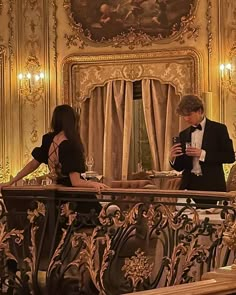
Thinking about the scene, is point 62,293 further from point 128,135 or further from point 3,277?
point 128,135

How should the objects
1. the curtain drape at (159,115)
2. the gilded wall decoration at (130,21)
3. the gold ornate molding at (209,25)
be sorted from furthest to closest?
the curtain drape at (159,115)
the gilded wall decoration at (130,21)
the gold ornate molding at (209,25)

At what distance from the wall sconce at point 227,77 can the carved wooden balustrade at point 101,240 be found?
5504 mm

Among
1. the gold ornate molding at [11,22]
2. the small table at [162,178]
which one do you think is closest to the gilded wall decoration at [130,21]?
the gold ornate molding at [11,22]

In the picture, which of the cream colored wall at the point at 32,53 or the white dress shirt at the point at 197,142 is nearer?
the white dress shirt at the point at 197,142

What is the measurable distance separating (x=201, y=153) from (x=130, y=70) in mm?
6238

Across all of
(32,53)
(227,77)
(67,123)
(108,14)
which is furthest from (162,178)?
(67,123)

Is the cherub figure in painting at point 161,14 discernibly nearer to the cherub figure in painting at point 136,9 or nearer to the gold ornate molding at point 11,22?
the cherub figure in painting at point 136,9

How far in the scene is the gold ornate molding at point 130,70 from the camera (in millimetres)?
10930

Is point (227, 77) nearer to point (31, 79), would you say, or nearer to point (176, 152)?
point (31, 79)

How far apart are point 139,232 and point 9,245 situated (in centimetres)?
105

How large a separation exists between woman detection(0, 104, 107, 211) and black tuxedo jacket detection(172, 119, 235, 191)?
648mm

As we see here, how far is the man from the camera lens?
17.3 ft

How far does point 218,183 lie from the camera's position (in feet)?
17.4

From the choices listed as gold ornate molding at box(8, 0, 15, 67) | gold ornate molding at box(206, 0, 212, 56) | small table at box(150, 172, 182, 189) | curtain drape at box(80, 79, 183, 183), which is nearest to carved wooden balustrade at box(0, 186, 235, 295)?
small table at box(150, 172, 182, 189)
